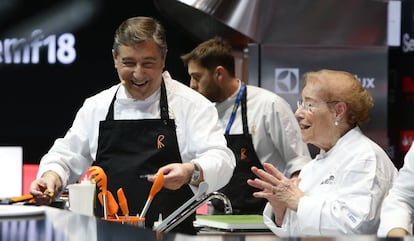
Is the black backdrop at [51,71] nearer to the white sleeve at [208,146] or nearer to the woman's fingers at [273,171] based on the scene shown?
the white sleeve at [208,146]

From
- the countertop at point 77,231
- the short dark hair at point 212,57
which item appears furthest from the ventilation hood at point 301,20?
the countertop at point 77,231

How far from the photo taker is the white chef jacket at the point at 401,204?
8.20 feet

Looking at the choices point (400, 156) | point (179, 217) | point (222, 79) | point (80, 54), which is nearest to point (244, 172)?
point (222, 79)

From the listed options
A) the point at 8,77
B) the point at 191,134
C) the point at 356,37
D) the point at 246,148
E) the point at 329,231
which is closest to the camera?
the point at 329,231

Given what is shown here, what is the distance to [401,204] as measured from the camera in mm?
2541

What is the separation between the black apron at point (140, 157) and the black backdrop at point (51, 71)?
3344 millimetres

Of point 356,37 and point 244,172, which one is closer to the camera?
point 244,172

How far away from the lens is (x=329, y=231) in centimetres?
272

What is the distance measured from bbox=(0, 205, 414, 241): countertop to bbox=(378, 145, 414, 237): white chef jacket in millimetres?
825

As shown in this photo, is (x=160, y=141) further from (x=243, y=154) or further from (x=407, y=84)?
(x=407, y=84)

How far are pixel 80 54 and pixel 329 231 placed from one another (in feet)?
13.3

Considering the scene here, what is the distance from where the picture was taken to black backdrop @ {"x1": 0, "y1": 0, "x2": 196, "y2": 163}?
6434 millimetres

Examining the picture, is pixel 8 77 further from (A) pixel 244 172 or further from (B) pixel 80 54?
(A) pixel 244 172

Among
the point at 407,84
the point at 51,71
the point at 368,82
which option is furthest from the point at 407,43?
Result: the point at 51,71
